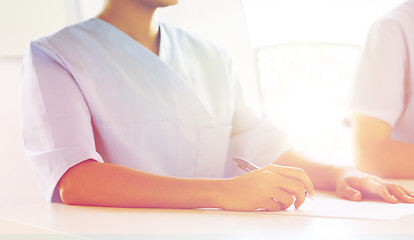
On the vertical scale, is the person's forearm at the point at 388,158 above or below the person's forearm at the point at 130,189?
below

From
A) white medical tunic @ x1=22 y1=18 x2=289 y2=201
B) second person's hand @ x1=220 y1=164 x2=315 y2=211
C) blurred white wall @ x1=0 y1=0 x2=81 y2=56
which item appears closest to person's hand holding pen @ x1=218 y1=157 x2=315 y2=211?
second person's hand @ x1=220 y1=164 x2=315 y2=211

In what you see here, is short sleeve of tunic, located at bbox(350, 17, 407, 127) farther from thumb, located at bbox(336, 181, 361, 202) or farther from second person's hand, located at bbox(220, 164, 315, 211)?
second person's hand, located at bbox(220, 164, 315, 211)

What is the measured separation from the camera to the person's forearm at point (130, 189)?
14.1 inches

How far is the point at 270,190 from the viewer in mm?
332

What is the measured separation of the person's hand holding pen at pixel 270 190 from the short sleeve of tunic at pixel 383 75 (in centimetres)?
32

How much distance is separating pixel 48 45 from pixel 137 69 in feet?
0.33

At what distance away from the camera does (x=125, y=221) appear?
30 centimetres

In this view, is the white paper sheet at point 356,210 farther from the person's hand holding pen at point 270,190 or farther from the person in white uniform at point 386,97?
the person in white uniform at point 386,97

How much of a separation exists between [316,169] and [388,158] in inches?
5.2

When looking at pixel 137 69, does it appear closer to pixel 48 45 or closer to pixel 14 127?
pixel 48 45

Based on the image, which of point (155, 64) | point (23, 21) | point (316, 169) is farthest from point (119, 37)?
point (316, 169)

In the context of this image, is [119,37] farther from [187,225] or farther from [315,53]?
[315,53]

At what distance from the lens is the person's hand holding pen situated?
13.2 inches

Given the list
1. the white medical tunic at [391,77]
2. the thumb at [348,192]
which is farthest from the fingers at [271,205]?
the white medical tunic at [391,77]
